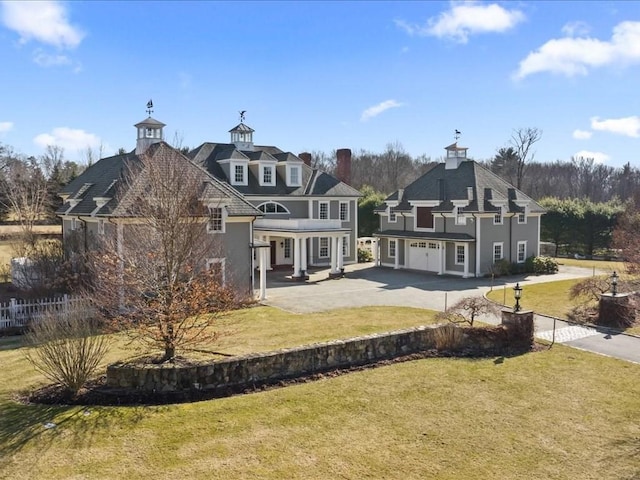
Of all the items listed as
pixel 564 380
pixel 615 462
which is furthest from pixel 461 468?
pixel 564 380

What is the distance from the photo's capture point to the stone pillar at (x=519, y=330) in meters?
16.6

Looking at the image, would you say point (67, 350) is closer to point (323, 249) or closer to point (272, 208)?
point (272, 208)

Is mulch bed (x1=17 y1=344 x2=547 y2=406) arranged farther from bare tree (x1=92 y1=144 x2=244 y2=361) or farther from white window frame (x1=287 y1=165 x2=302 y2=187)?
white window frame (x1=287 y1=165 x2=302 y2=187)

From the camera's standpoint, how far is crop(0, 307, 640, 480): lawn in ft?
29.3

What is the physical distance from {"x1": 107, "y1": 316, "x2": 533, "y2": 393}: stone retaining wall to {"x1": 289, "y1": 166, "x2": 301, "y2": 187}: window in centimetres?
2283

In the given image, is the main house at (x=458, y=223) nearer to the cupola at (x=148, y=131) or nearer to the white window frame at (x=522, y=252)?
the white window frame at (x=522, y=252)

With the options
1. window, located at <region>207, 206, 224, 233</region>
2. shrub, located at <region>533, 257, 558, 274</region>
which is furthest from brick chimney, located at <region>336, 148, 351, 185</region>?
window, located at <region>207, 206, 224, 233</region>

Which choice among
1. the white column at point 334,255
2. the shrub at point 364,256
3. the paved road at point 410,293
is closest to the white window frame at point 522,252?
the paved road at point 410,293

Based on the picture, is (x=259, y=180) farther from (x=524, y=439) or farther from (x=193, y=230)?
(x=524, y=439)

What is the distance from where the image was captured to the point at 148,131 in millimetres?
28656

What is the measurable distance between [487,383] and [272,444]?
6.33 meters

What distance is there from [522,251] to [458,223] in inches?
219

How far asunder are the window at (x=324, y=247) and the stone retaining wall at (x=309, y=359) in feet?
72.5

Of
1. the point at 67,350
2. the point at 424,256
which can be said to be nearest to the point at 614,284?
the point at 424,256
